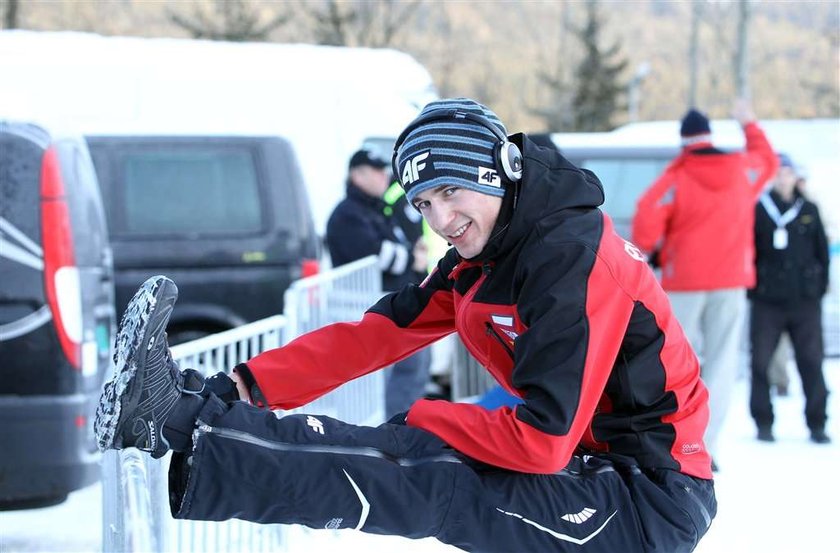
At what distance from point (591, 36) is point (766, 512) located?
2511cm

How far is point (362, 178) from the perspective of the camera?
20.5ft

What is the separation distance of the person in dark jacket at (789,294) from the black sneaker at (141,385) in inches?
212

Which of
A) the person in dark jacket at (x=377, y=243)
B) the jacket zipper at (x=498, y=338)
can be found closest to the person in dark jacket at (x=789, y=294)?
the person in dark jacket at (x=377, y=243)

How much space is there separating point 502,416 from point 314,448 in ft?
1.50

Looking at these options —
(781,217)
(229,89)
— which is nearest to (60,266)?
(781,217)

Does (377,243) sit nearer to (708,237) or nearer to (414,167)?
(708,237)

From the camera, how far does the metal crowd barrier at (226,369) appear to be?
9.38ft

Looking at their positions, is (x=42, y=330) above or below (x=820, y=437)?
above

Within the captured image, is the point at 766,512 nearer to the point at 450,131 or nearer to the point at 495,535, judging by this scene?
the point at 495,535

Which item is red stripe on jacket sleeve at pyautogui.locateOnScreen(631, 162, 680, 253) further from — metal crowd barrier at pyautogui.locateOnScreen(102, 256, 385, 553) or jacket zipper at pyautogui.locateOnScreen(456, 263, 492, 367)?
jacket zipper at pyautogui.locateOnScreen(456, 263, 492, 367)

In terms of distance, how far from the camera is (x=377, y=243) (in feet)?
20.7

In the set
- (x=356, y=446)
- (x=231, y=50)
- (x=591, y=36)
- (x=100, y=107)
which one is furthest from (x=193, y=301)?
(x=591, y=36)

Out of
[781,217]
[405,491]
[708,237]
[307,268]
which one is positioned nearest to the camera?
[405,491]

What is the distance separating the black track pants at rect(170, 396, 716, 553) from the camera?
2377 millimetres
